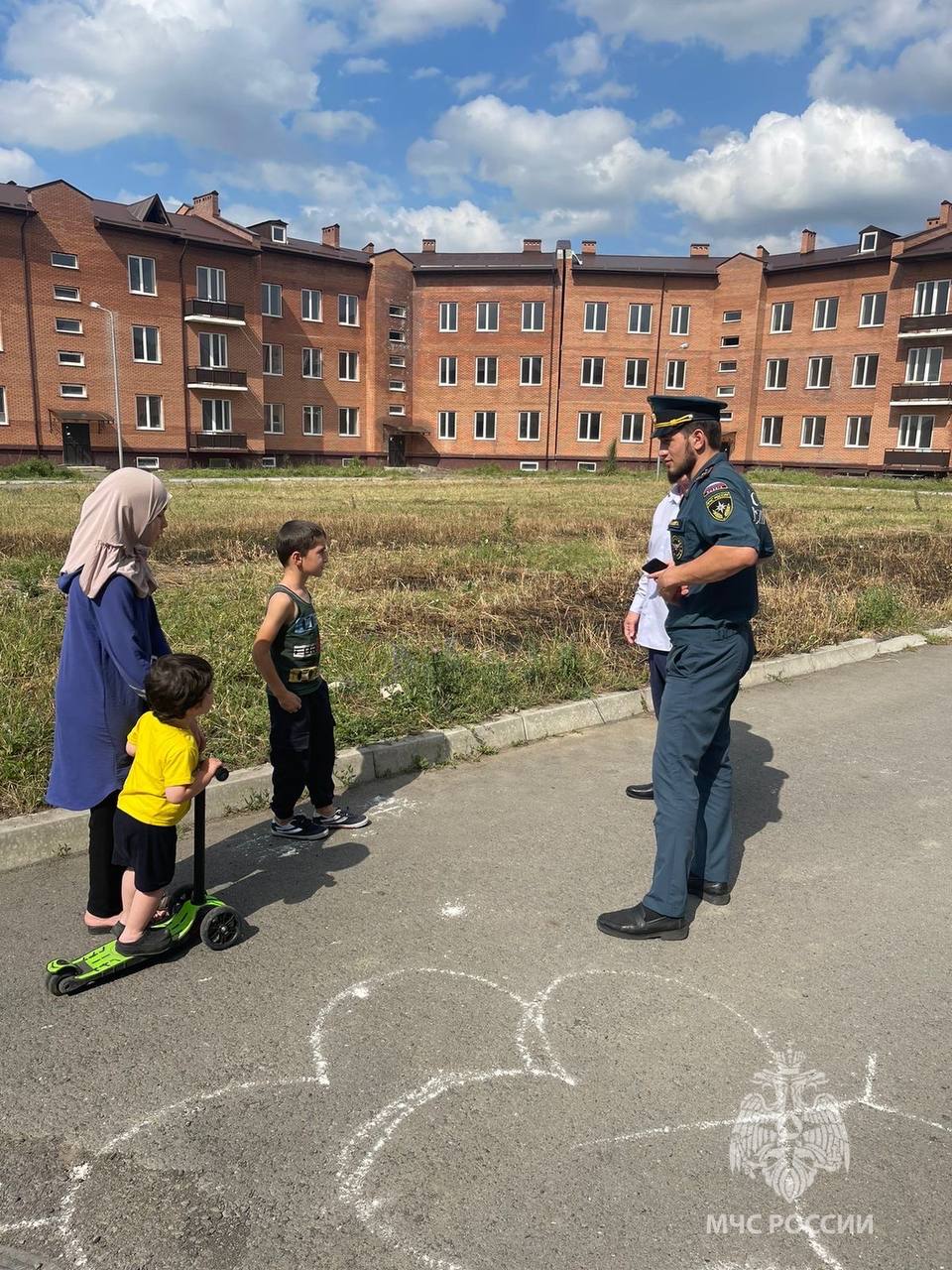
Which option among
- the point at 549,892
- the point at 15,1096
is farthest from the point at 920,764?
the point at 15,1096

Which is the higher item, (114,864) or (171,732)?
(171,732)

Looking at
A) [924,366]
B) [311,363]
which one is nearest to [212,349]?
[311,363]

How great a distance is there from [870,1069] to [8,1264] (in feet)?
8.21

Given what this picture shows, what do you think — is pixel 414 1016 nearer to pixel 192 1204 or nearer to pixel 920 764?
pixel 192 1204

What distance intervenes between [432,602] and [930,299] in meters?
48.3

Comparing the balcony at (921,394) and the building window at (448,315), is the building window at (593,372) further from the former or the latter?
the balcony at (921,394)

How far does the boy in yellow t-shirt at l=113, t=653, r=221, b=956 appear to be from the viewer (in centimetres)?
327

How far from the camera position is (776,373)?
5391cm

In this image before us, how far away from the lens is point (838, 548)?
15672 mm

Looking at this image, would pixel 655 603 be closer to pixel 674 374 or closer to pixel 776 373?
pixel 776 373

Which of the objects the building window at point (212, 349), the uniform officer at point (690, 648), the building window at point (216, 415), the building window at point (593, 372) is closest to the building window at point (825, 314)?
the building window at point (593, 372)

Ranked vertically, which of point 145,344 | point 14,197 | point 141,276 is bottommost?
point 145,344

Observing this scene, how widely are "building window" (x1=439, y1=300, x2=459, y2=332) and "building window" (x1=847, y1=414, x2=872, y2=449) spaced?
24.0 m

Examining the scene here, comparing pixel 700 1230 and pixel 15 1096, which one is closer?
pixel 700 1230
